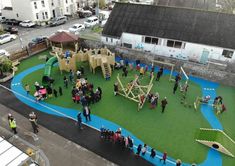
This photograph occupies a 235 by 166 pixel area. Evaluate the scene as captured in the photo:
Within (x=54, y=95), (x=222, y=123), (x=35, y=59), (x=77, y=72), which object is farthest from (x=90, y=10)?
(x=222, y=123)

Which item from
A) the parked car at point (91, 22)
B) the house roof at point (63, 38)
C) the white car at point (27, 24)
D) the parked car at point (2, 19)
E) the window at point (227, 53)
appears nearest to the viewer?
the window at point (227, 53)

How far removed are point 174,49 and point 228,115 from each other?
10.5m

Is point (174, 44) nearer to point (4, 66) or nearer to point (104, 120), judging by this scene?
point (104, 120)

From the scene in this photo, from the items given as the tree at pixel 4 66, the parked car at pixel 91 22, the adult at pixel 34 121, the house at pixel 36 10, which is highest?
the house at pixel 36 10

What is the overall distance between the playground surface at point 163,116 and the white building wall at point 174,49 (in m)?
3.66

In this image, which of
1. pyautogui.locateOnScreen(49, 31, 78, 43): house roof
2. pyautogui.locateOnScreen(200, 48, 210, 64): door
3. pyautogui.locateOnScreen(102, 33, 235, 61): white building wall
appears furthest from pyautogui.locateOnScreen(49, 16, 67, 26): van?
pyautogui.locateOnScreen(200, 48, 210, 64): door

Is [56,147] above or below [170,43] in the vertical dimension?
below

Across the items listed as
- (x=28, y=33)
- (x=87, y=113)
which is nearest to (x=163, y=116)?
(x=87, y=113)

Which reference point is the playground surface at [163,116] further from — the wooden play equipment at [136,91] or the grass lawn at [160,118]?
the wooden play equipment at [136,91]

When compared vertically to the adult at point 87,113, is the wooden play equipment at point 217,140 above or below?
below

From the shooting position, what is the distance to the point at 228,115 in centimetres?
2000

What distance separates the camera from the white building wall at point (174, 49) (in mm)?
26188

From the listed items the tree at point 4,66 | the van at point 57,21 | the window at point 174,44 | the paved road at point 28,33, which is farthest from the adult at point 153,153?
the van at point 57,21

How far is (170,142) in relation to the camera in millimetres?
17125
